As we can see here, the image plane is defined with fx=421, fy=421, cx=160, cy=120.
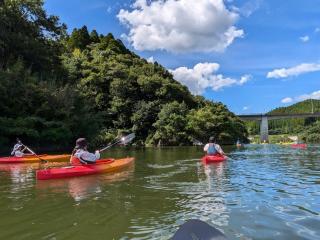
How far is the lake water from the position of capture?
7465 mm

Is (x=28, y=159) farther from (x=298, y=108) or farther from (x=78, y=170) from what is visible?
(x=298, y=108)

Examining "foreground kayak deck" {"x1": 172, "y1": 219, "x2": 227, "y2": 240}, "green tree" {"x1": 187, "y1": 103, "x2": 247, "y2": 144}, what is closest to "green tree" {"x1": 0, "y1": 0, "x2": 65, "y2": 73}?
"green tree" {"x1": 187, "y1": 103, "x2": 247, "y2": 144}

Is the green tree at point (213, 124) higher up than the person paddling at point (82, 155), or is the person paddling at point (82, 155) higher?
the green tree at point (213, 124)

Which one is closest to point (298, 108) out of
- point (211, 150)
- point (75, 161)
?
point (211, 150)

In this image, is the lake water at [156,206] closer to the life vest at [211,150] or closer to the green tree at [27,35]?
the life vest at [211,150]

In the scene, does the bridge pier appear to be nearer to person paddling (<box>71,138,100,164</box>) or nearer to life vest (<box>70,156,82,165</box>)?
person paddling (<box>71,138,100,164</box>)

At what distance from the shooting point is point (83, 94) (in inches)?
1607

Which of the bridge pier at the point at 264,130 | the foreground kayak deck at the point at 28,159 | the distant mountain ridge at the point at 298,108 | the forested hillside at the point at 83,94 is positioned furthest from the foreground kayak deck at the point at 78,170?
the distant mountain ridge at the point at 298,108

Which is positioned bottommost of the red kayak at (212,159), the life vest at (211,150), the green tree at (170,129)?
the red kayak at (212,159)

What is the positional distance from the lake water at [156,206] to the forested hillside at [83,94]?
18.6 metres

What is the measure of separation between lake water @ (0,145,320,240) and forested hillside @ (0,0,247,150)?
61.2 feet

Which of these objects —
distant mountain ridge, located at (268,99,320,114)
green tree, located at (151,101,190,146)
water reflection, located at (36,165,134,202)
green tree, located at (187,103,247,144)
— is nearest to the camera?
water reflection, located at (36,165,134,202)

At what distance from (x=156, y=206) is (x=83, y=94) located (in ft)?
106

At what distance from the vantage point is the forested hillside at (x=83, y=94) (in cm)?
3309
